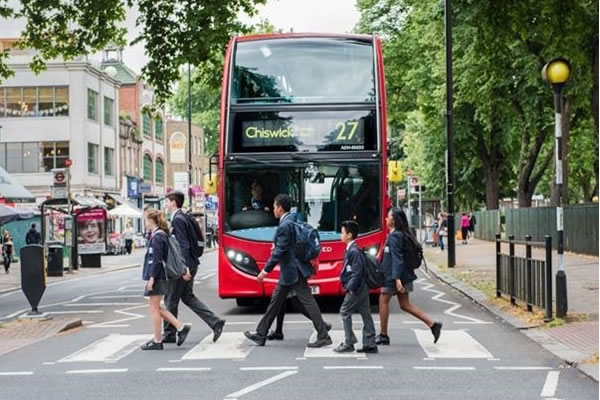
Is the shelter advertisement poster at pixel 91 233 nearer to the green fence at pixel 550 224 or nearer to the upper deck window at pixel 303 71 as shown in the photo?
the green fence at pixel 550 224

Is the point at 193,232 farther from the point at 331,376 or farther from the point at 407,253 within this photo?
the point at 331,376

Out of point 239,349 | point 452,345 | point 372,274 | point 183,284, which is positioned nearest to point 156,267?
point 183,284

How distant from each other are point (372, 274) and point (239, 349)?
178cm

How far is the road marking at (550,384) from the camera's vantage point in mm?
8742

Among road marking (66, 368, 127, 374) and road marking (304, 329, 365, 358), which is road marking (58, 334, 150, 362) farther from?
road marking (304, 329, 365, 358)

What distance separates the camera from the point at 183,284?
42.3ft

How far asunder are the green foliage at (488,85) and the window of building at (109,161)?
17.7 meters

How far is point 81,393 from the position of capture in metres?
9.02

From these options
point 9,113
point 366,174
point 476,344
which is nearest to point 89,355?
point 476,344

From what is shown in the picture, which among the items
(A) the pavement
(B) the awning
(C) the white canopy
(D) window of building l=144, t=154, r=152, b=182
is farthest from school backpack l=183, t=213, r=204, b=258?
(D) window of building l=144, t=154, r=152, b=182

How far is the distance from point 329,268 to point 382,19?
3871 cm

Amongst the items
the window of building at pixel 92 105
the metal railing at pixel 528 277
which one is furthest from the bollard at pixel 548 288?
the window of building at pixel 92 105

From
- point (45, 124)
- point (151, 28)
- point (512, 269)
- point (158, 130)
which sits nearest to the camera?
point (512, 269)

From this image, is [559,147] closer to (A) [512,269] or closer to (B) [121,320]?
(A) [512,269]
